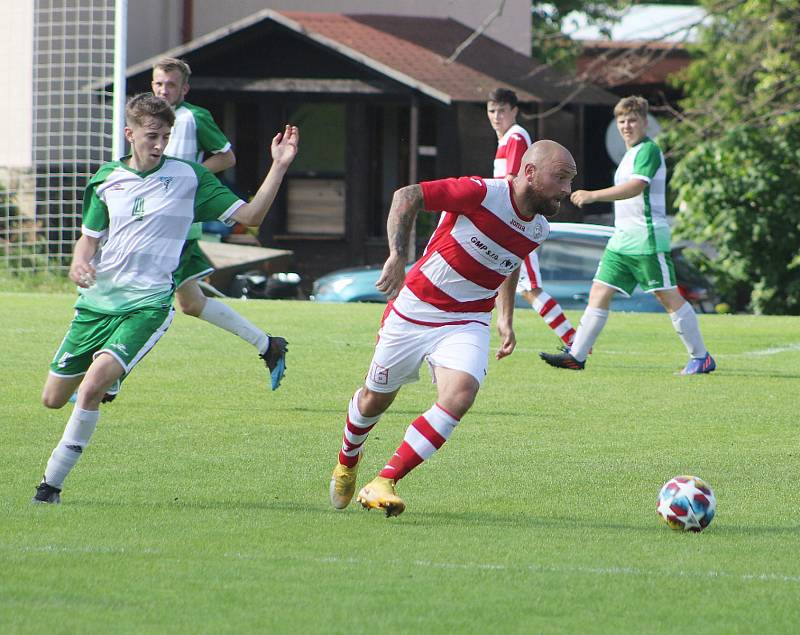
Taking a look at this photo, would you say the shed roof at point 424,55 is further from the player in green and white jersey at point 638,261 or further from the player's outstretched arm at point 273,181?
the player's outstretched arm at point 273,181

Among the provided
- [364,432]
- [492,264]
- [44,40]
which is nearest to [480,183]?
[492,264]

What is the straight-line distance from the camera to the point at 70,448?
6660mm

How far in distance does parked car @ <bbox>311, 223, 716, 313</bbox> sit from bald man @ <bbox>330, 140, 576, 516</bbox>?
40.7 feet

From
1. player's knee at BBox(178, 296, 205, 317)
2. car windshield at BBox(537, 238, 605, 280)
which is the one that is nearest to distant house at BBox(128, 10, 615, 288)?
car windshield at BBox(537, 238, 605, 280)

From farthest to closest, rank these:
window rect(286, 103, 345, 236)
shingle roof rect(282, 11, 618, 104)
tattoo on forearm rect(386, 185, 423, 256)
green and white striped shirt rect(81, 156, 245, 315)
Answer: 1. window rect(286, 103, 345, 236)
2. shingle roof rect(282, 11, 618, 104)
3. green and white striped shirt rect(81, 156, 245, 315)
4. tattoo on forearm rect(386, 185, 423, 256)

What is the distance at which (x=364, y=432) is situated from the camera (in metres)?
6.80

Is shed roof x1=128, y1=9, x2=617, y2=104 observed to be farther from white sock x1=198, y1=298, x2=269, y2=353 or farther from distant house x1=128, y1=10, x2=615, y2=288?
white sock x1=198, y1=298, x2=269, y2=353

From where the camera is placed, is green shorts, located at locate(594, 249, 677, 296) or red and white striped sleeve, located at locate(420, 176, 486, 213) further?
green shorts, located at locate(594, 249, 677, 296)

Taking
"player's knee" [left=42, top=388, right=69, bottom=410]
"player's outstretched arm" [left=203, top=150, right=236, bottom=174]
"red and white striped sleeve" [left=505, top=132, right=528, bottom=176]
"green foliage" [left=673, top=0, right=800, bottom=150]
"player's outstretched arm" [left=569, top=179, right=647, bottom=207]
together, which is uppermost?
"green foliage" [left=673, top=0, right=800, bottom=150]

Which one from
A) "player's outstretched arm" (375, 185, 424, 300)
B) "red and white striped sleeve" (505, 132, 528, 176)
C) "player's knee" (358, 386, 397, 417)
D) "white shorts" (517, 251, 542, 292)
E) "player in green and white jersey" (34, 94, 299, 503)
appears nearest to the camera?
"player's outstretched arm" (375, 185, 424, 300)

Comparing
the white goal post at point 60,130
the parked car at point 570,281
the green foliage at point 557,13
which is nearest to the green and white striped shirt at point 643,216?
the parked car at point 570,281

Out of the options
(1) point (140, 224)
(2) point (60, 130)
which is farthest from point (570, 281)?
(1) point (140, 224)

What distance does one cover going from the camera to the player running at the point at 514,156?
12141 millimetres

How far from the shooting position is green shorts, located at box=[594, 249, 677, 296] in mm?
11984
